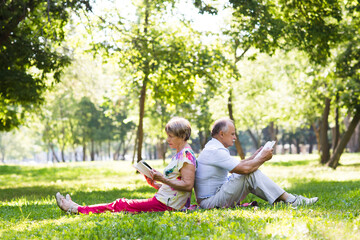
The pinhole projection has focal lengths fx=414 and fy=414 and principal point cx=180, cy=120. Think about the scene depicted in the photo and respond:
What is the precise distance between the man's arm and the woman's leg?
1231mm

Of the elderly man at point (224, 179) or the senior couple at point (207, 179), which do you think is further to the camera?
the elderly man at point (224, 179)

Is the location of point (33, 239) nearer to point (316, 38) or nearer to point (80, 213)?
point (80, 213)

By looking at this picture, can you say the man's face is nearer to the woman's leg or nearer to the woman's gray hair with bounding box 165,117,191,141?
the woman's gray hair with bounding box 165,117,191,141

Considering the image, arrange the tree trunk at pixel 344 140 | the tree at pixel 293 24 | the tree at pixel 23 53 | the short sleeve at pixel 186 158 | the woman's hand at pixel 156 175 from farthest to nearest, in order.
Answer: the tree trunk at pixel 344 140 < the tree at pixel 293 24 < the tree at pixel 23 53 < the short sleeve at pixel 186 158 < the woman's hand at pixel 156 175

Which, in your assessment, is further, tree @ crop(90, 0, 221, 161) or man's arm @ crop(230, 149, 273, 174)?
tree @ crop(90, 0, 221, 161)

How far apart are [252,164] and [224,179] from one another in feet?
2.57

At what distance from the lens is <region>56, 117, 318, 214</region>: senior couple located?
5988mm

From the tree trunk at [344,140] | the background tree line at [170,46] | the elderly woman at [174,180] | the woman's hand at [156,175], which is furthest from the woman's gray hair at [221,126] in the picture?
the tree trunk at [344,140]

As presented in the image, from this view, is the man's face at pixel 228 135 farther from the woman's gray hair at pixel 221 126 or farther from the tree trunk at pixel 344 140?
the tree trunk at pixel 344 140

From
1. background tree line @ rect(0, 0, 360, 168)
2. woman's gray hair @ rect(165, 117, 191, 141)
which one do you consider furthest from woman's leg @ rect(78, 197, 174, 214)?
background tree line @ rect(0, 0, 360, 168)

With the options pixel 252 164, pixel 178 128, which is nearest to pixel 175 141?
pixel 178 128

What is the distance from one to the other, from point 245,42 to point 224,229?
35.7 feet

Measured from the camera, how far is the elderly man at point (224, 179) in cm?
622

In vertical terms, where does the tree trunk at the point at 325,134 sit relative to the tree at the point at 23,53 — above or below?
below
